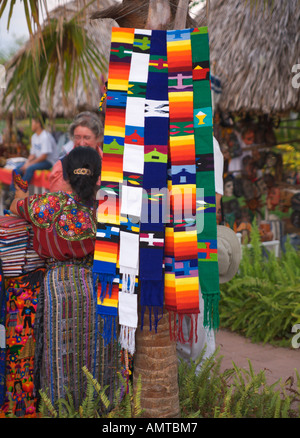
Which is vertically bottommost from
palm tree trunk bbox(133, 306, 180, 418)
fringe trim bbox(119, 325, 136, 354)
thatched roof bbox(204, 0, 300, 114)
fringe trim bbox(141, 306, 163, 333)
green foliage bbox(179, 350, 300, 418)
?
green foliage bbox(179, 350, 300, 418)

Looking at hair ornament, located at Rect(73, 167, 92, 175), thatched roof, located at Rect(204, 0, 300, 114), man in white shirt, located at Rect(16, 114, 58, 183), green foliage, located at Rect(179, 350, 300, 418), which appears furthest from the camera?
man in white shirt, located at Rect(16, 114, 58, 183)

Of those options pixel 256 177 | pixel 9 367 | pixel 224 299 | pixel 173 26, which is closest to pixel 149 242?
pixel 173 26

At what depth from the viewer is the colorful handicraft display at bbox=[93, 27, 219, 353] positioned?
225 centimetres

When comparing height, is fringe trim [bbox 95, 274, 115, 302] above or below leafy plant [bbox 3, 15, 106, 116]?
below

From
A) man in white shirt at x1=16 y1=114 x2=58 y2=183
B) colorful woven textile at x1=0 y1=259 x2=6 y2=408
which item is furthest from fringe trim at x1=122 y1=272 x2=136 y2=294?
man in white shirt at x1=16 y1=114 x2=58 y2=183

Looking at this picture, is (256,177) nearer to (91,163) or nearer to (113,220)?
(91,163)

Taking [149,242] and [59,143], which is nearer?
[149,242]

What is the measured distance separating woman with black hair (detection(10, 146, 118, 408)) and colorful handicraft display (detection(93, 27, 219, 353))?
57 cm

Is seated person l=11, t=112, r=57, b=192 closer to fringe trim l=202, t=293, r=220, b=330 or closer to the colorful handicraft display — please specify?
the colorful handicraft display

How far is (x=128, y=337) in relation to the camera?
2338 mm

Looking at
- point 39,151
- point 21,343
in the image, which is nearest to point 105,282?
point 21,343

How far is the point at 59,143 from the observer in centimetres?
873

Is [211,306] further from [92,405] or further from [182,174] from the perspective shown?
[92,405]

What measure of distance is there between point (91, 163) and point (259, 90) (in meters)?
4.40
